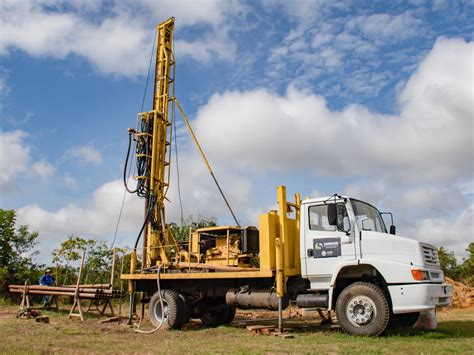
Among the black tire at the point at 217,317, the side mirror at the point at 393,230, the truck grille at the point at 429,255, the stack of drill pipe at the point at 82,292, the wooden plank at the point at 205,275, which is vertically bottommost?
the black tire at the point at 217,317

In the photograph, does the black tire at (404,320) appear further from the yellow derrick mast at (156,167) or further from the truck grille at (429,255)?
the yellow derrick mast at (156,167)

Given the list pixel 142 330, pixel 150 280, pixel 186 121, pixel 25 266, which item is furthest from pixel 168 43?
pixel 25 266

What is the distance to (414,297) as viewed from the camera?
9195mm

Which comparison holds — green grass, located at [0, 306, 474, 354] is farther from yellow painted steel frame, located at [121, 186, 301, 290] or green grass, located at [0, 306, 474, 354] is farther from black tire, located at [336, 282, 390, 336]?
yellow painted steel frame, located at [121, 186, 301, 290]

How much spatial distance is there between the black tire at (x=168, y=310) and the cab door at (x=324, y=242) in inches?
147

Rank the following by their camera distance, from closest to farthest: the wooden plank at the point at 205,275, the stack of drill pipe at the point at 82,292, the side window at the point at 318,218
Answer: the side window at the point at 318,218
the wooden plank at the point at 205,275
the stack of drill pipe at the point at 82,292

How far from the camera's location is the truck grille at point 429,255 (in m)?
9.62

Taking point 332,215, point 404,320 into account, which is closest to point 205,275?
point 332,215

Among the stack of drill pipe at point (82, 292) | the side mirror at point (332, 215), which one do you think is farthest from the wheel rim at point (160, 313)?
the side mirror at point (332, 215)

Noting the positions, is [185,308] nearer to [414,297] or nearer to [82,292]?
[82,292]

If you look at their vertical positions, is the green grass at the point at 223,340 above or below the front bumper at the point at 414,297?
below

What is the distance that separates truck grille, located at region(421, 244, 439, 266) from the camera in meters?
9.62

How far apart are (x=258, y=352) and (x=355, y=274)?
324cm

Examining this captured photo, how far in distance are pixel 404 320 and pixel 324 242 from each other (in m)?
2.63
